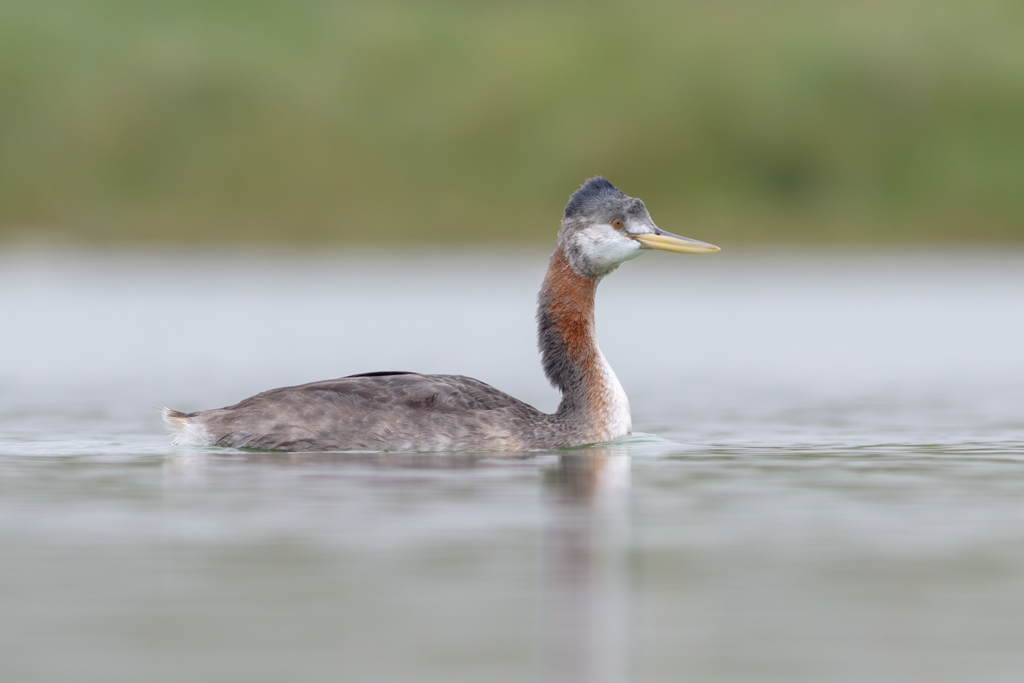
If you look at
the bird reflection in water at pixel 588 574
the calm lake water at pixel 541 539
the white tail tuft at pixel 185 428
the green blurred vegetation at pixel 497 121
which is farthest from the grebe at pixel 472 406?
the green blurred vegetation at pixel 497 121

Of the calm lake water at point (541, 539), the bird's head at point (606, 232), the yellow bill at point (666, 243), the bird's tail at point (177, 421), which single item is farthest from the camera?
the bird's head at point (606, 232)

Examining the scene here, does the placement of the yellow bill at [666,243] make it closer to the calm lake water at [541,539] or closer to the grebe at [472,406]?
the grebe at [472,406]

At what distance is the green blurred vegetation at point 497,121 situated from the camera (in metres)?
146

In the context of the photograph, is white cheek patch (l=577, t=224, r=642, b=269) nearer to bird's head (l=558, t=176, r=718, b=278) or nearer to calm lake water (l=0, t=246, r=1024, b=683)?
bird's head (l=558, t=176, r=718, b=278)

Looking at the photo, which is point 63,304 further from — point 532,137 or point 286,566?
point 532,137

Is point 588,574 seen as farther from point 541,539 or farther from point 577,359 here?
point 577,359

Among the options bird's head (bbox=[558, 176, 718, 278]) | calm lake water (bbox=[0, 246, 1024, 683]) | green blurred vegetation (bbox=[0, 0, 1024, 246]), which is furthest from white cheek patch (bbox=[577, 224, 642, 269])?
green blurred vegetation (bbox=[0, 0, 1024, 246])

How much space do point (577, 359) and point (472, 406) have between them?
128 cm

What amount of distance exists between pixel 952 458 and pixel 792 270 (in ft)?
260

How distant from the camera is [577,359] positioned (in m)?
17.6

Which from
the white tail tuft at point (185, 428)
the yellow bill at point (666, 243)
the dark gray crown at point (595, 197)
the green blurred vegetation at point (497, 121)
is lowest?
the white tail tuft at point (185, 428)

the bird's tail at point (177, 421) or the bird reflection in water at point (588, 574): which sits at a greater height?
the bird's tail at point (177, 421)

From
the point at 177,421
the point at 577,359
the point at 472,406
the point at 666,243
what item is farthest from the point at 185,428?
the point at 666,243

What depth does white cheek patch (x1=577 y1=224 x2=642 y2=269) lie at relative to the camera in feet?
56.7
